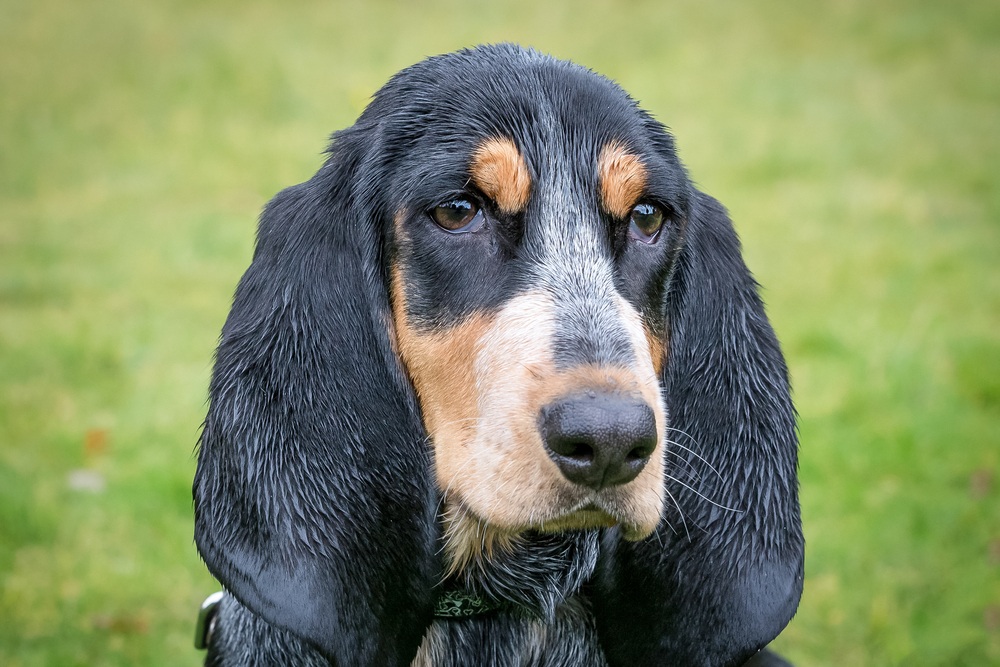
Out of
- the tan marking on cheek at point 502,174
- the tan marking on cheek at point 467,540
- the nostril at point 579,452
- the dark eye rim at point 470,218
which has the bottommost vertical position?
the tan marking on cheek at point 467,540

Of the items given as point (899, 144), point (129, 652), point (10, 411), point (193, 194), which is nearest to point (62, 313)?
point (10, 411)

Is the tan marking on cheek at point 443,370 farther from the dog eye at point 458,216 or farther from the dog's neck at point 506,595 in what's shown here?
the dog's neck at point 506,595

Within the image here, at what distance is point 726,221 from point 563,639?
147 cm

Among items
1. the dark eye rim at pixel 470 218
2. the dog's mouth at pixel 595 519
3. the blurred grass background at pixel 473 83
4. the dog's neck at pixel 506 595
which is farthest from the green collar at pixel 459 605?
the blurred grass background at pixel 473 83

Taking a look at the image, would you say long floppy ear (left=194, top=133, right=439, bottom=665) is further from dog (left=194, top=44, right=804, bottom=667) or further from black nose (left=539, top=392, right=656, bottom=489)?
black nose (left=539, top=392, right=656, bottom=489)

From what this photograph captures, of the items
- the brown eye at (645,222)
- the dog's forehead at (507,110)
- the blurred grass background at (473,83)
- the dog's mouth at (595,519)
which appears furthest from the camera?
the blurred grass background at (473,83)

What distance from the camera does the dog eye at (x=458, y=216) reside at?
2900 mm

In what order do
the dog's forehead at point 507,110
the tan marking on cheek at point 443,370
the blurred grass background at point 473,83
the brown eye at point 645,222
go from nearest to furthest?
the tan marking on cheek at point 443,370 → the dog's forehead at point 507,110 → the brown eye at point 645,222 → the blurred grass background at point 473,83

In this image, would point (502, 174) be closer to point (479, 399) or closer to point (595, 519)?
point (479, 399)

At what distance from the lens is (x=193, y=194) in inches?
471

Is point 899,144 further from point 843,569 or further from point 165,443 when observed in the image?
point 165,443

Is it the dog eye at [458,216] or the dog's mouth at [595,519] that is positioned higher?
the dog eye at [458,216]

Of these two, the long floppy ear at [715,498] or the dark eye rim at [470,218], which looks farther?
the long floppy ear at [715,498]

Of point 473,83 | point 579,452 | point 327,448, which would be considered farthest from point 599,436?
point 473,83
